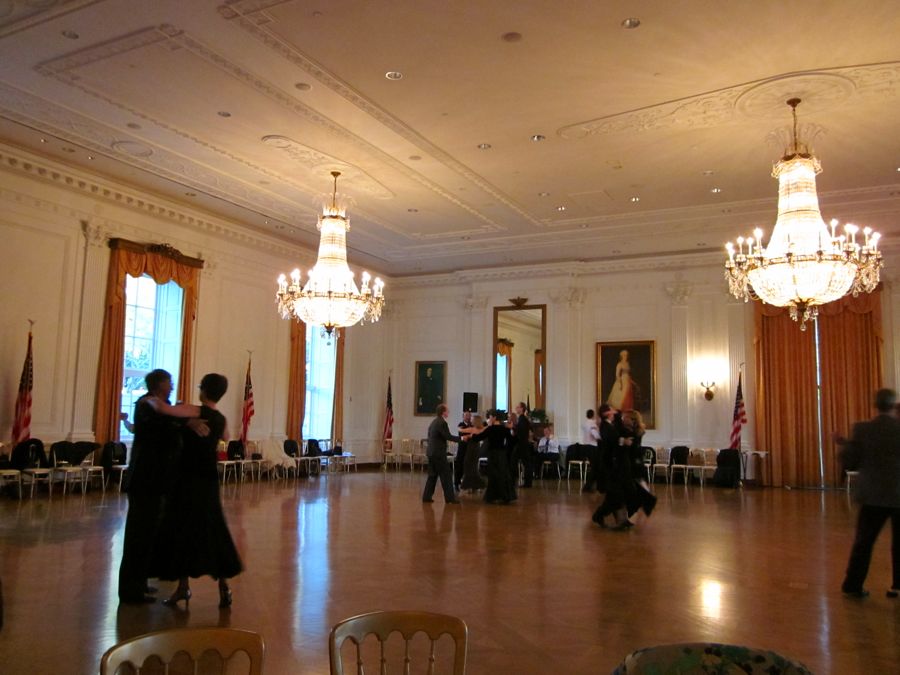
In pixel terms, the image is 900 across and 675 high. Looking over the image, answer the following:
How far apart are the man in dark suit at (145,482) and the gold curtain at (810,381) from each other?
41.1 ft

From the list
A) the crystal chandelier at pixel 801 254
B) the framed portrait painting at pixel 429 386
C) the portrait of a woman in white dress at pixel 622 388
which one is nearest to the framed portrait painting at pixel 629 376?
the portrait of a woman in white dress at pixel 622 388

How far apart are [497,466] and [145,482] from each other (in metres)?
6.47

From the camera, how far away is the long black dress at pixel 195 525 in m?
4.51

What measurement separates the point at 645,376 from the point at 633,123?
7.86 meters

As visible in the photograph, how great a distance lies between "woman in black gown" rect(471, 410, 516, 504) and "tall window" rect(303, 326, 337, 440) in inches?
253

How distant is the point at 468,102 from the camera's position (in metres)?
8.19

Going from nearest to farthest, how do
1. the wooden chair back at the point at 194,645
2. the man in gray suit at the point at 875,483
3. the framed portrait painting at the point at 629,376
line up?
the wooden chair back at the point at 194,645 → the man in gray suit at the point at 875,483 → the framed portrait painting at the point at 629,376

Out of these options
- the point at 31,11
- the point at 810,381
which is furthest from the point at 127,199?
the point at 810,381

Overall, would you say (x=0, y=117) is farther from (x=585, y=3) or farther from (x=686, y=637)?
(x=686, y=637)

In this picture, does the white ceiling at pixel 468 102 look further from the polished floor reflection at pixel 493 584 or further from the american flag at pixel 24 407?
the polished floor reflection at pixel 493 584

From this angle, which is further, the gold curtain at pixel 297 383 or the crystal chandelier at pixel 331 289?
the gold curtain at pixel 297 383

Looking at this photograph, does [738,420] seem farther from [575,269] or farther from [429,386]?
[429,386]

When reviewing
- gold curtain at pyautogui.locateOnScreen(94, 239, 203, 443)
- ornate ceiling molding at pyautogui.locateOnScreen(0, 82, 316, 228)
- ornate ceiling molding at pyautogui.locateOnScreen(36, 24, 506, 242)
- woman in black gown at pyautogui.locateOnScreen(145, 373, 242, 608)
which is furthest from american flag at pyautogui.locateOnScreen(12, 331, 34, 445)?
woman in black gown at pyautogui.locateOnScreen(145, 373, 242, 608)

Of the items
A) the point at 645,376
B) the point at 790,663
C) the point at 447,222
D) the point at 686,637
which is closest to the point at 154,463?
the point at 686,637
